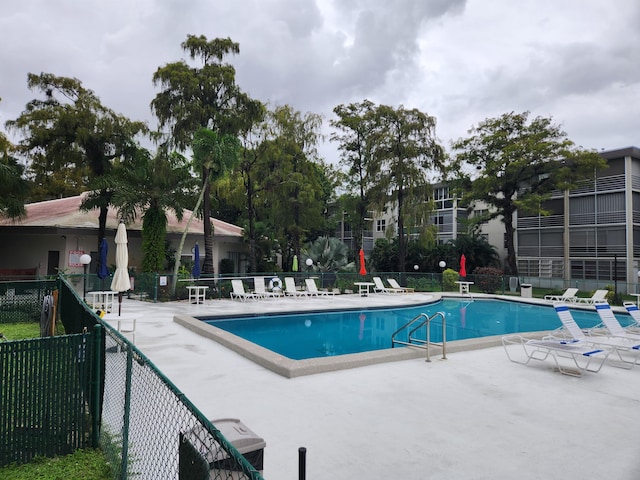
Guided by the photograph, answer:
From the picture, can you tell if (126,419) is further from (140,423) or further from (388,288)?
(388,288)

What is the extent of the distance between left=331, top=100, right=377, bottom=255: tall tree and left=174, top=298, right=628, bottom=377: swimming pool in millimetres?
12009

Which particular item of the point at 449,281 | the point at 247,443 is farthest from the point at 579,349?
the point at 449,281

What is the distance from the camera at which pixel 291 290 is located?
2147cm

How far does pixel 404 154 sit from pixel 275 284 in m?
13.7

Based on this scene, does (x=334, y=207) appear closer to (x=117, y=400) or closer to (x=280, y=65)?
(x=280, y=65)

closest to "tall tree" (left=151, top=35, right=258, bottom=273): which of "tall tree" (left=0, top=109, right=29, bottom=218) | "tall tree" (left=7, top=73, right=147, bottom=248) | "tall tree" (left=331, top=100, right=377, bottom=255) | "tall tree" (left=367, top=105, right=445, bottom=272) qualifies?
"tall tree" (left=7, top=73, right=147, bottom=248)

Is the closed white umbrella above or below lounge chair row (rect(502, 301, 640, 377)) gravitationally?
above

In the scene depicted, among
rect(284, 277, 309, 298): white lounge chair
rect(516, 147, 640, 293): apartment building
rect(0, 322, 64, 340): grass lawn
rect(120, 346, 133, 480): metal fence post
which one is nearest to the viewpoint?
rect(120, 346, 133, 480): metal fence post

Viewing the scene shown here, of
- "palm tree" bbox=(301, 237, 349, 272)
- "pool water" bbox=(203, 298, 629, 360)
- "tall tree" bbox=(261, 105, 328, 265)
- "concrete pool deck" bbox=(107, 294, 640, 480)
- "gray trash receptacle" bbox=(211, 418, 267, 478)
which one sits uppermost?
"tall tree" bbox=(261, 105, 328, 265)

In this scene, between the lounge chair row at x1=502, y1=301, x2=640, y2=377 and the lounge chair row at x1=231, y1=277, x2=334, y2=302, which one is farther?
the lounge chair row at x1=231, y1=277, x2=334, y2=302

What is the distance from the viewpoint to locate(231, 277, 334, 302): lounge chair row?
773 inches

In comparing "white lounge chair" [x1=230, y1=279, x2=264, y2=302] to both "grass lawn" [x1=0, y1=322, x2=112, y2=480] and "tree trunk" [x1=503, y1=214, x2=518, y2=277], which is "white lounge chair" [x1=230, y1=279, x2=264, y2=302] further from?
"tree trunk" [x1=503, y1=214, x2=518, y2=277]

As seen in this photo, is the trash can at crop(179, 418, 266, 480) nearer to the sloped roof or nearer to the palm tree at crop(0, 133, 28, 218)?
the palm tree at crop(0, 133, 28, 218)

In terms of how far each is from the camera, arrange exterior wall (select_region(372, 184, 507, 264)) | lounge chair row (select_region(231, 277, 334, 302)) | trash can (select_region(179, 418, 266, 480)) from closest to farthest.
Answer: trash can (select_region(179, 418, 266, 480)) < lounge chair row (select_region(231, 277, 334, 302)) < exterior wall (select_region(372, 184, 507, 264))
